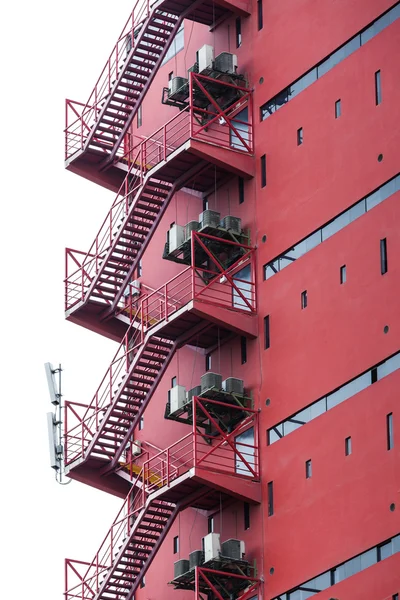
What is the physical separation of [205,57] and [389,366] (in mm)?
16150

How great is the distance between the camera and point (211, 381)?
2438 inches

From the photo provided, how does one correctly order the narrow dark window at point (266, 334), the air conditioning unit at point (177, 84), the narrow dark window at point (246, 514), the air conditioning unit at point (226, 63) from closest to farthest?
the narrow dark window at point (246, 514) → the narrow dark window at point (266, 334) → the air conditioning unit at point (226, 63) → the air conditioning unit at point (177, 84)

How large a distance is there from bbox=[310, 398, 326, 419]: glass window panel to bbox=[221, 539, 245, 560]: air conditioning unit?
15.5ft

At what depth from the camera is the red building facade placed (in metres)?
56.5

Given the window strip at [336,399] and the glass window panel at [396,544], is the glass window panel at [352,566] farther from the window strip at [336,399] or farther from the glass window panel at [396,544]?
the window strip at [336,399]

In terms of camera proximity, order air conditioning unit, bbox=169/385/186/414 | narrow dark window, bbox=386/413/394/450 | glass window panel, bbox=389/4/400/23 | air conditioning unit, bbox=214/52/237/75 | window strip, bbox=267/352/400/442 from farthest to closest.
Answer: air conditioning unit, bbox=214/52/237/75
air conditioning unit, bbox=169/385/186/414
glass window panel, bbox=389/4/400/23
window strip, bbox=267/352/400/442
narrow dark window, bbox=386/413/394/450

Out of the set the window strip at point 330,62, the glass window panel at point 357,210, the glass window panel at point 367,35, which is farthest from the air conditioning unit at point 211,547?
the glass window panel at point 367,35

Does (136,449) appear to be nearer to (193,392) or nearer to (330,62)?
(193,392)

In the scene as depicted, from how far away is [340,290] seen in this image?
5831 centimetres

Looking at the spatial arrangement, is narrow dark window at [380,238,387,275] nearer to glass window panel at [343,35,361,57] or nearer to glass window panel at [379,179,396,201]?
glass window panel at [379,179,396,201]

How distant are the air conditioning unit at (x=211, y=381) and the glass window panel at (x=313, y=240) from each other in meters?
Answer: 5.23

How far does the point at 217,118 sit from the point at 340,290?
1016 centimetres

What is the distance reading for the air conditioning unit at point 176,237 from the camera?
2549 inches

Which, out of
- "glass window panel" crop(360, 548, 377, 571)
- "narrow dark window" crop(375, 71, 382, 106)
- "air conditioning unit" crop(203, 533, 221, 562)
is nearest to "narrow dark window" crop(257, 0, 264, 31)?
"narrow dark window" crop(375, 71, 382, 106)
